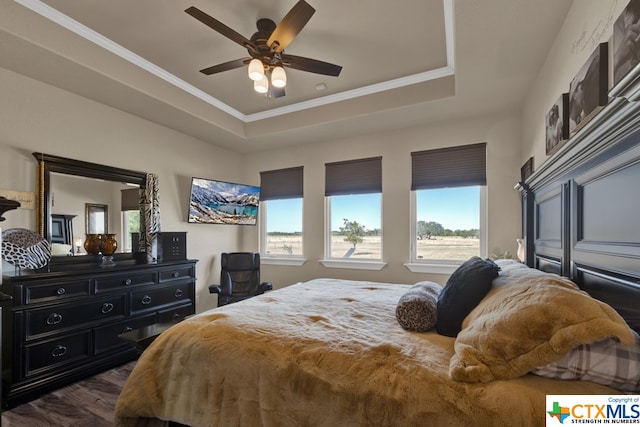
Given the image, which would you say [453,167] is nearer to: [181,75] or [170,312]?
[181,75]

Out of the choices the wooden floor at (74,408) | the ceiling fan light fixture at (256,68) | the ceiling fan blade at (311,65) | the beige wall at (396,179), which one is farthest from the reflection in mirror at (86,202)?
the ceiling fan blade at (311,65)

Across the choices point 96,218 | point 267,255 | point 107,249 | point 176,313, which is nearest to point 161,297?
point 176,313

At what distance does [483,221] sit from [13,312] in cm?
448

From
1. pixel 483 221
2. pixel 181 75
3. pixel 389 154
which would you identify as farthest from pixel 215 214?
pixel 483 221

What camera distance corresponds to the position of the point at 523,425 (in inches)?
35.8

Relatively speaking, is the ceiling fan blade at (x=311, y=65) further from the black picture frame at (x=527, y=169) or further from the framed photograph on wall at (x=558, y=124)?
the black picture frame at (x=527, y=169)

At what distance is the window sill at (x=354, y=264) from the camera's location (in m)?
3.90

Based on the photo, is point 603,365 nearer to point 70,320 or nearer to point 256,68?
point 256,68

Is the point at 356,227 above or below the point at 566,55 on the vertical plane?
→ below

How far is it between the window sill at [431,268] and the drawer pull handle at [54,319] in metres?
3.54

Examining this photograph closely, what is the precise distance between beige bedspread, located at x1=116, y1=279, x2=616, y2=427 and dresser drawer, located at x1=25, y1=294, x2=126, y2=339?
4.82 ft

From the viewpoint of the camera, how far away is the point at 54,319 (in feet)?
7.80

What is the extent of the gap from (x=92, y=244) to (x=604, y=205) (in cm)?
388

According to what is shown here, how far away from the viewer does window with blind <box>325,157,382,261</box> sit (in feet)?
13.3
